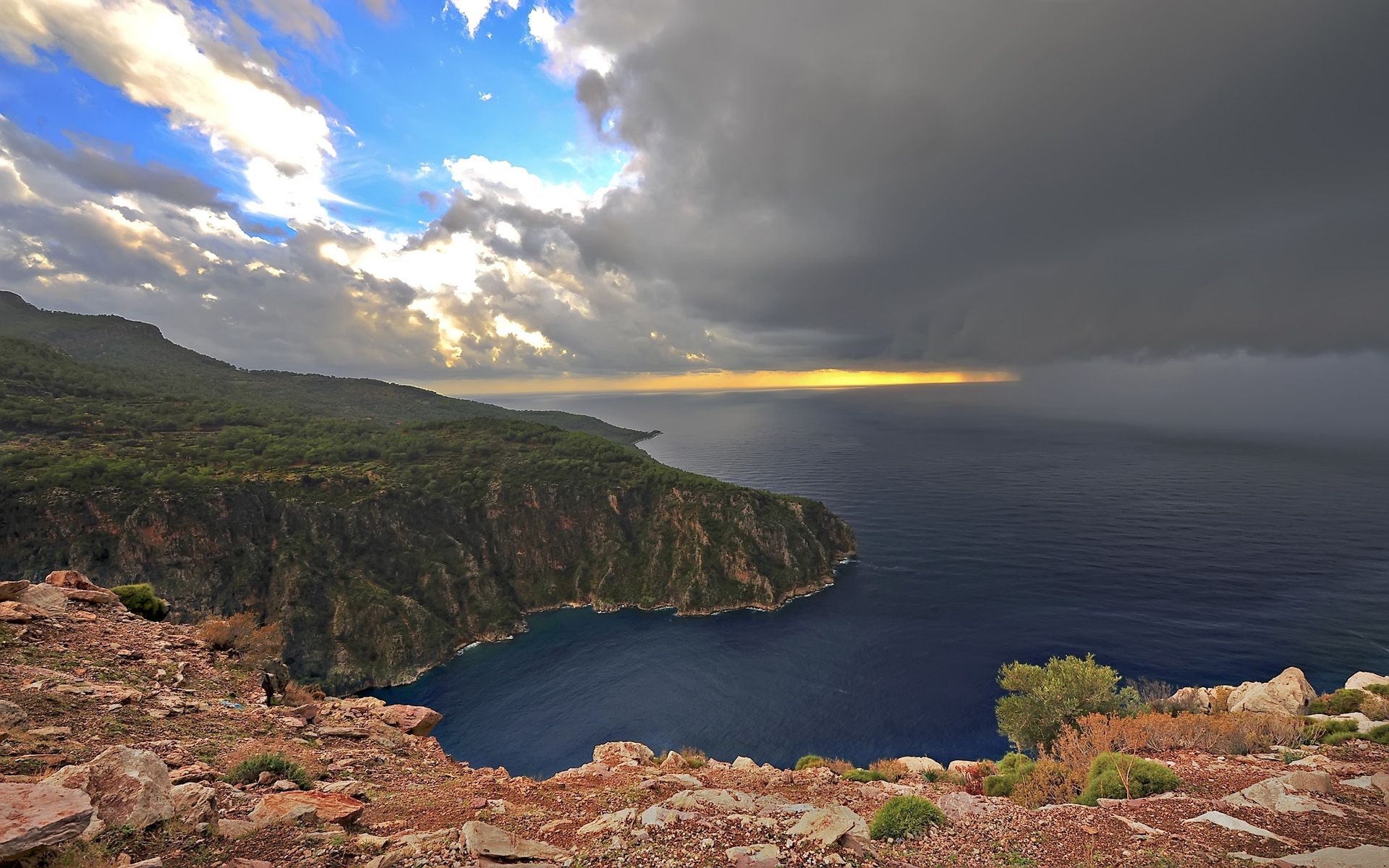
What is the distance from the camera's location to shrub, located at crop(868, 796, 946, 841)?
55.8 ft

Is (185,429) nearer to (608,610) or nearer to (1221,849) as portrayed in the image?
(608,610)

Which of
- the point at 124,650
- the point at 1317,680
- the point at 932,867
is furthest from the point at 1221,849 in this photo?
the point at 1317,680

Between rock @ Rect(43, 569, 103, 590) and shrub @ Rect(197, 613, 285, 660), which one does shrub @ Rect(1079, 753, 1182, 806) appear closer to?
shrub @ Rect(197, 613, 285, 660)

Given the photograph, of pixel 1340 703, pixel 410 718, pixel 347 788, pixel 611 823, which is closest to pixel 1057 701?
pixel 1340 703

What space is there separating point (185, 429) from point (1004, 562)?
238 metres

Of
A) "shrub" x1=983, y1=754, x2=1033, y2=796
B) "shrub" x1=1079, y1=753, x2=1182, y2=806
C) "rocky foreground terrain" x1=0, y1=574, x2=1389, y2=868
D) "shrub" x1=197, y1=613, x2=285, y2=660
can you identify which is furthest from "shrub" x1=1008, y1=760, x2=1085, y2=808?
"shrub" x1=197, y1=613, x2=285, y2=660

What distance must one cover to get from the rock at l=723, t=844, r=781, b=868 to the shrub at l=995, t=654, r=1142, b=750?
3712 centimetres

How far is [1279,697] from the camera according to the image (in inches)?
1468

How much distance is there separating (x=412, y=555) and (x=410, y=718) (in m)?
117

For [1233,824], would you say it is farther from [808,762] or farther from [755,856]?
[808,762]

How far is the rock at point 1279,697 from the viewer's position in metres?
36.2

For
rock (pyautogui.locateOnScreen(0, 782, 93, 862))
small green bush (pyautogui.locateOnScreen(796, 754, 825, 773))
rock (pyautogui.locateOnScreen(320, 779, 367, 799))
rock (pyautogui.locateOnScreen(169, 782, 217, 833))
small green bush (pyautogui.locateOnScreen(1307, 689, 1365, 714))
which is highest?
rock (pyautogui.locateOnScreen(0, 782, 93, 862))

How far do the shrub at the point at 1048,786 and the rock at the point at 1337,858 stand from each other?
8306 mm

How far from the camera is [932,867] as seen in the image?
15.0 m
